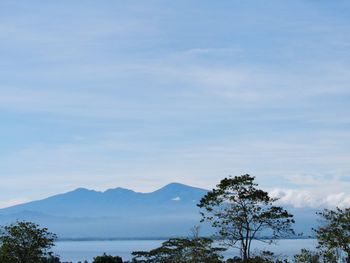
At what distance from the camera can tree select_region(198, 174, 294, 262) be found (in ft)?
Result: 157

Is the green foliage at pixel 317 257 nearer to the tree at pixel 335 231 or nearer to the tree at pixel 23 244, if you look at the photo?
the tree at pixel 335 231

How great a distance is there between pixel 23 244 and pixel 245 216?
772 inches

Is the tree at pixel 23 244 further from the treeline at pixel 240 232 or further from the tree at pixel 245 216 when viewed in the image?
the tree at pixel 245 216

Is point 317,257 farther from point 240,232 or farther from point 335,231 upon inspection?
point 240,232

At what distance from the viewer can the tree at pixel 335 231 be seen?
5184 centimetres

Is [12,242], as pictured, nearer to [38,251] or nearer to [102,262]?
[38,251]

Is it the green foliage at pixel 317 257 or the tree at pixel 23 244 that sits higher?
the tree at pixel 23 244

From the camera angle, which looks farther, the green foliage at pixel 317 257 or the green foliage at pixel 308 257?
the green foliage at pixel 308 257

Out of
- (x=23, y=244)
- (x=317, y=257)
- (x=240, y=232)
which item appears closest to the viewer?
(x=240, y=232)

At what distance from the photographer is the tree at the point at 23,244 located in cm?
5497

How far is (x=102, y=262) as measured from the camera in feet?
263

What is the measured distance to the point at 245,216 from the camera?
4781cm

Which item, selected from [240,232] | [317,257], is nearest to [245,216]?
[240,232]

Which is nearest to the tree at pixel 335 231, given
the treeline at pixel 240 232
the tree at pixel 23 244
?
the treeline at pixel 240 232
